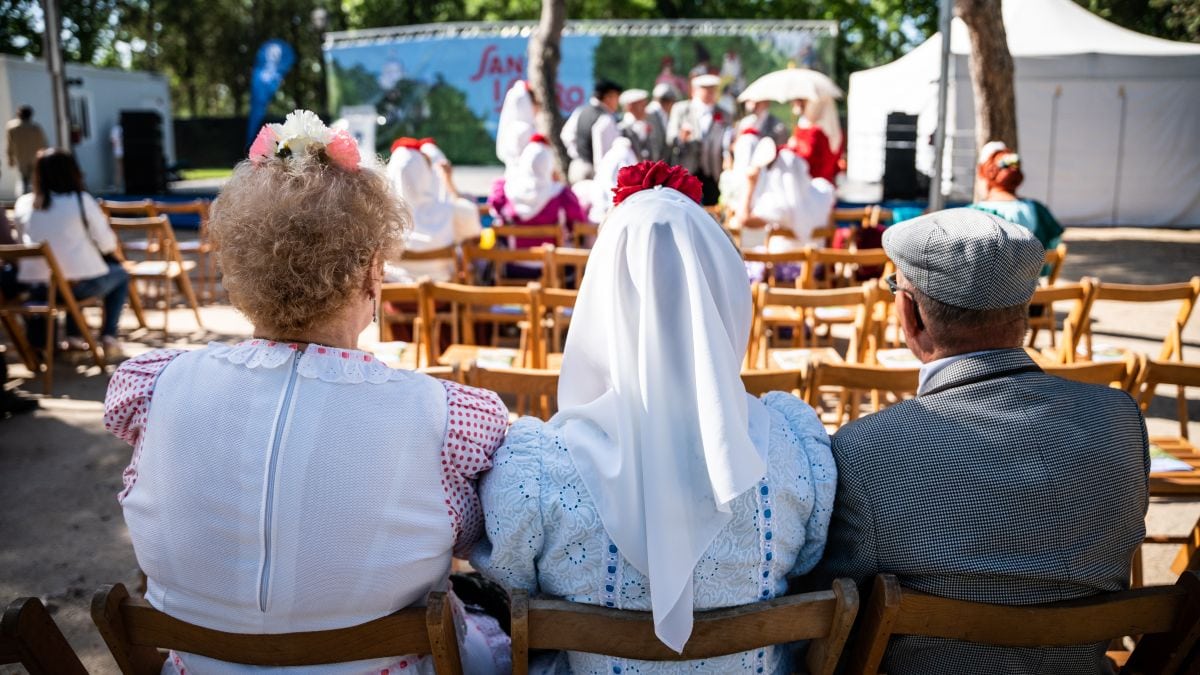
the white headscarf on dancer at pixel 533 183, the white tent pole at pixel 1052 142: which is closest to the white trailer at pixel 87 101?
the white headscarf on dancer at pixel 533 183

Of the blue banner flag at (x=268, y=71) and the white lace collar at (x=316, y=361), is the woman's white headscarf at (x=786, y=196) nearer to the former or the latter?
the white lace collar at (x=316, y=361)

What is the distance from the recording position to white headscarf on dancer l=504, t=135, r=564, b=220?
657 cm

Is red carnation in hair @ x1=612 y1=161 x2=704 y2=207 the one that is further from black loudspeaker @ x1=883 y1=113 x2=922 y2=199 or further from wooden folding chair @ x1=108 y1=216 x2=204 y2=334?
black loudspeaker @ x1=883 y1=113 x2=922 y2=199

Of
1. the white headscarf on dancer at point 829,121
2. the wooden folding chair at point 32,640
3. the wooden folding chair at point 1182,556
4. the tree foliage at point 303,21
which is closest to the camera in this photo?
the wooden folding chair at point 32,640

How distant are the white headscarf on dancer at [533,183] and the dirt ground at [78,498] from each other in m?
2.39

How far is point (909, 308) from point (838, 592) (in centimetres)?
67

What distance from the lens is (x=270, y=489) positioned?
145cm

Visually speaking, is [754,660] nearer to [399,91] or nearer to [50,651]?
[50,651]

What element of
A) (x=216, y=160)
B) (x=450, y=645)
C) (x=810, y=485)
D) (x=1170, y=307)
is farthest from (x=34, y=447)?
(x=216, y=160)

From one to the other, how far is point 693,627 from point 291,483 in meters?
0.67

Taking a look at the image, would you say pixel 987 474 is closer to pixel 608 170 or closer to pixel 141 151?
pixel 608 170

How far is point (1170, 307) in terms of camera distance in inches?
320

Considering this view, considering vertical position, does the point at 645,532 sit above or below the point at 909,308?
below

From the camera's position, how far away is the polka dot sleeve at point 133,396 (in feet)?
5.15
